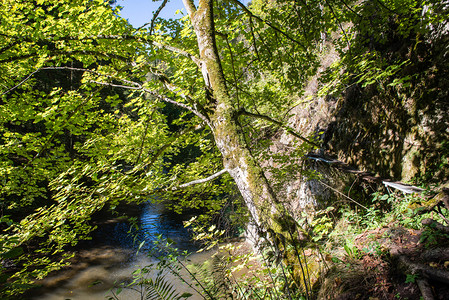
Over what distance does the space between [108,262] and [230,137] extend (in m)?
10.2

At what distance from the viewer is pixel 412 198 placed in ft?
12.7

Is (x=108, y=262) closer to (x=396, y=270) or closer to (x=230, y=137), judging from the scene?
(x=230, y=137)

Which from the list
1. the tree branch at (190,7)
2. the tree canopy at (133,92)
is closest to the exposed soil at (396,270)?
the tree canopy at (133,92)

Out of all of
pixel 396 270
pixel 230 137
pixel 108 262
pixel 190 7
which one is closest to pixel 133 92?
pixel 190 7

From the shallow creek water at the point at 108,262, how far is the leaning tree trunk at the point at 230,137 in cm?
392

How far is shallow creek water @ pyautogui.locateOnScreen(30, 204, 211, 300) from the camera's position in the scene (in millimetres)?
7852

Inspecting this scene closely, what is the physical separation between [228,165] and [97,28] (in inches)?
125

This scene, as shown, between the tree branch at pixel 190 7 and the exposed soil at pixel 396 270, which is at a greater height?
the tree branch at pixel 190 7

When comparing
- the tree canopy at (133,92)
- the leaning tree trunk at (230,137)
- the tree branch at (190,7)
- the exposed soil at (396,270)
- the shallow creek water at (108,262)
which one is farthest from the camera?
the shallow creek water at (108,262)

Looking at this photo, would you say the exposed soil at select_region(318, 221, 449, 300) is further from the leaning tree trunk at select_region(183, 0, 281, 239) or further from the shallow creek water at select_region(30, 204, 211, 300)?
the shallow creek water at select_region(30, 204, 211, 300)

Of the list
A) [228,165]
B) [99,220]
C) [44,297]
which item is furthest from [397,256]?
[99,220]

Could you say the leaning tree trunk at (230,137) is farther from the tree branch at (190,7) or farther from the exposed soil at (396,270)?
the exposed soil at (396,270)

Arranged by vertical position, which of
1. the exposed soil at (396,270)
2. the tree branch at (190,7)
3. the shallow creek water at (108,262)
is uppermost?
the tree branch at (190,7)

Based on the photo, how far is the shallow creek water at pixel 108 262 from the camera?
785cm
